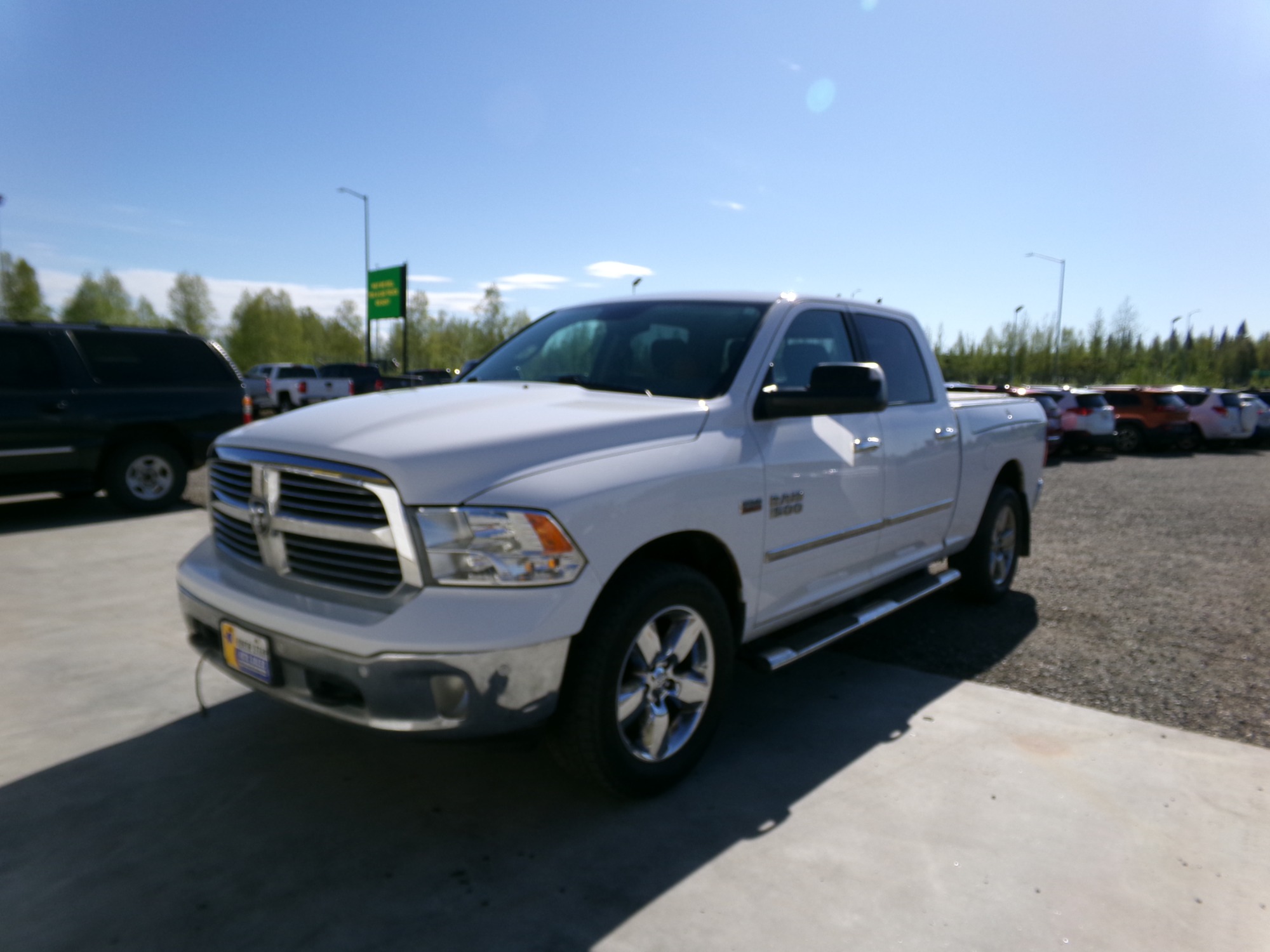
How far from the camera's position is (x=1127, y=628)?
549 centimetres

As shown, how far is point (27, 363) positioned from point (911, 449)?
8.12 m

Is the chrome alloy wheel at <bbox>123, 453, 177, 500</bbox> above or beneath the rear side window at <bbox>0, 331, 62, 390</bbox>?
beneath

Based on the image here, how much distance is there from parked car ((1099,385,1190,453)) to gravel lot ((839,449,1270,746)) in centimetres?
1202

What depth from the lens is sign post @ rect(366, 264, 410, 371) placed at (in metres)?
40.6

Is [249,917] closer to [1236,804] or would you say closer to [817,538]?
[817,538]

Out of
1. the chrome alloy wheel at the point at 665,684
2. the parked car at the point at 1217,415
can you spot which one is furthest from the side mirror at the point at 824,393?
the parked car at the point at 1217,415

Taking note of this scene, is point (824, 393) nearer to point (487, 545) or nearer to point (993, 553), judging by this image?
point (487, 545)

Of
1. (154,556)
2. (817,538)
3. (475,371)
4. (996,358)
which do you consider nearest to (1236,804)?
(817,538)

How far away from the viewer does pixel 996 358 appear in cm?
7388

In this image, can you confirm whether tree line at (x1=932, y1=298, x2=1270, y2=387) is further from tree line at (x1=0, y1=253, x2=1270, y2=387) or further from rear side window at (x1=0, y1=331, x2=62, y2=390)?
rear side window at (x1=0, y1=331, x2=62, y2=390)

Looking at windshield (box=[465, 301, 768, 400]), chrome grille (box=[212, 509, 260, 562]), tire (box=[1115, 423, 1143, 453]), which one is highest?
windshield (box=[465, 301, 768, 400])

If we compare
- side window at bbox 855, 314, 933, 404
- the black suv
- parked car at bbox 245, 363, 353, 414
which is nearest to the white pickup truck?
side window at bbox 855, 314, 933, 404

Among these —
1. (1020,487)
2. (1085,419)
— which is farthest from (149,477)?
(1085,419)

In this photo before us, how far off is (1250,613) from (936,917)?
4.85 m
